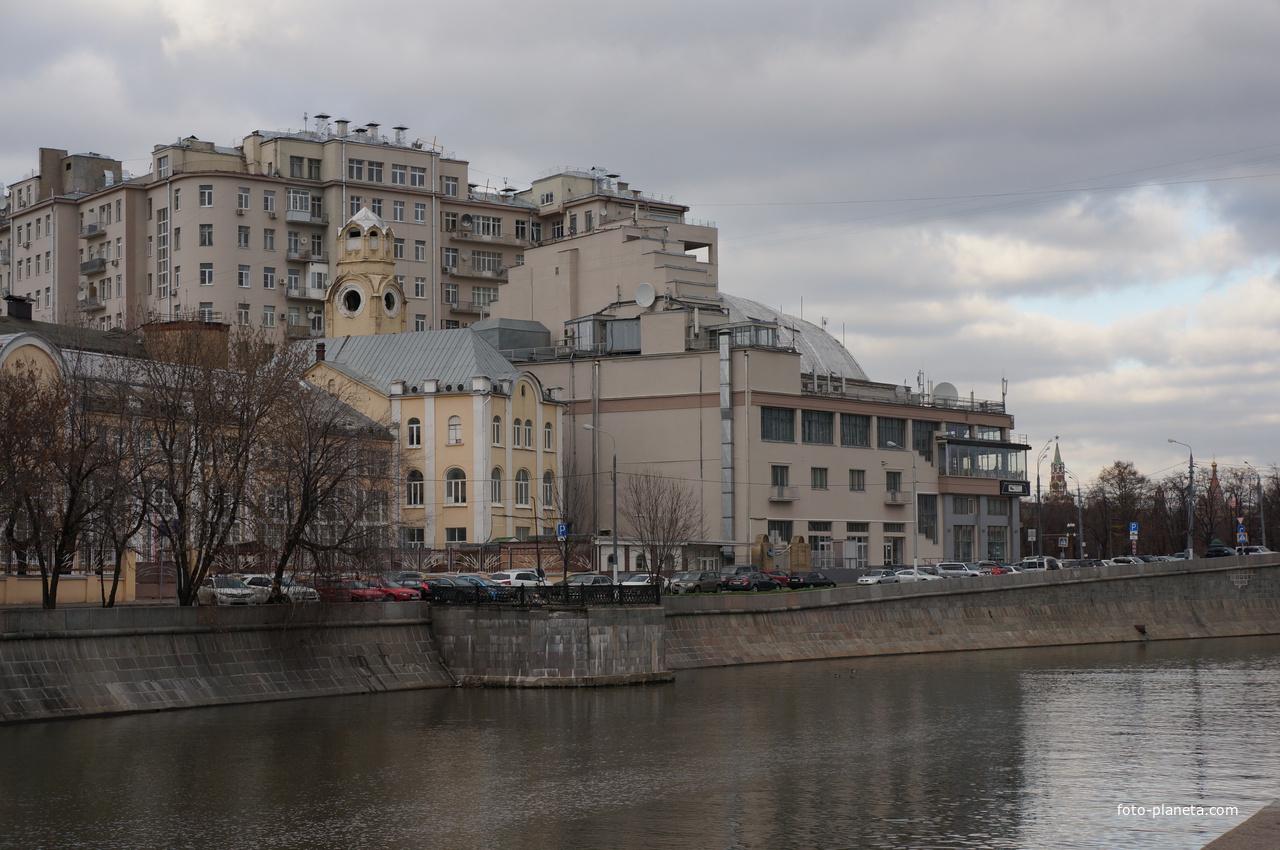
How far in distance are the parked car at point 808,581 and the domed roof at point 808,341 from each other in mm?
28559

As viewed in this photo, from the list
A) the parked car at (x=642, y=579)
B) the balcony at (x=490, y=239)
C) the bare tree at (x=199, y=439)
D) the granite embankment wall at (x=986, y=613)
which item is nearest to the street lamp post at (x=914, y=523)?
the granite embankment wall at (x=986, y=613)

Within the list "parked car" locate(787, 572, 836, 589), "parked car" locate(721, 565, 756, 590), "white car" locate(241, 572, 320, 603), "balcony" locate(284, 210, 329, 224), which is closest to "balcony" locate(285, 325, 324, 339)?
"balcony" locate(284, 210, 329, 224)

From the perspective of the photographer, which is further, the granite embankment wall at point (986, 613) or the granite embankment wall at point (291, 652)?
the granite embankment wall at point (986, 613)

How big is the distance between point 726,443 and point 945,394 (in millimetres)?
25530

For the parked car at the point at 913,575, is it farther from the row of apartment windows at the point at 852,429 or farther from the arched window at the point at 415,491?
the arched window at the point at 415,491

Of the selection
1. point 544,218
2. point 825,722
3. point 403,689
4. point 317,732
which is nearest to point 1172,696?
point 825,722

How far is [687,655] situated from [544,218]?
291ft

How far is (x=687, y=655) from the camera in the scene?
2505 inches

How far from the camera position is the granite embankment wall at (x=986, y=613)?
66188 millimetres

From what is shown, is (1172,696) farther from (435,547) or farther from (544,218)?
(544,218)

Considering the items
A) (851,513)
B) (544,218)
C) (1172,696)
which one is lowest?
(1172,696)

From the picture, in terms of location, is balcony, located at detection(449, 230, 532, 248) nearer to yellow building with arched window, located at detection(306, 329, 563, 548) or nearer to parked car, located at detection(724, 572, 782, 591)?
yellow building with arched window, located at detection(306, 329, 563, 548)

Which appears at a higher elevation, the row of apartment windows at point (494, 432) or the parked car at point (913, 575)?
the row of apartment windows at point (494, 432)

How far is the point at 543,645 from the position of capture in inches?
2116
